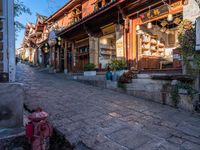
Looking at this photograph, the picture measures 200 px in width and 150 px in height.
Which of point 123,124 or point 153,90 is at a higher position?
point 153,90

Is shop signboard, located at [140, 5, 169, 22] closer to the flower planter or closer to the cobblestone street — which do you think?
the flower planter

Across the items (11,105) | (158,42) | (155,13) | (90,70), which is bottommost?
(11,105)

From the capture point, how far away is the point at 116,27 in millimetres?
10898

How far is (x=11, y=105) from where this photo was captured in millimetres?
3441

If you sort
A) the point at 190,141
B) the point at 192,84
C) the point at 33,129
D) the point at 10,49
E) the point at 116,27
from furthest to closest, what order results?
the point at 116,27, the point at 192,84, the point at 190,141, the point at 10,49, the point at 33,129

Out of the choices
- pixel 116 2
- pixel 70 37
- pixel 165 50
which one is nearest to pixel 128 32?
pixel 116 2

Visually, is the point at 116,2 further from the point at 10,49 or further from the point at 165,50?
the point at 10,49

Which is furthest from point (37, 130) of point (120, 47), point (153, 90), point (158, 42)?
point (158, 42)

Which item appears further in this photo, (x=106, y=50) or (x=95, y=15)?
(x=106, y=50)

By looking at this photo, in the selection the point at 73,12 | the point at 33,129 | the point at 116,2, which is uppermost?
the point at 73,12

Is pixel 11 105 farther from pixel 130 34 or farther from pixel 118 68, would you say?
pixel 130 34

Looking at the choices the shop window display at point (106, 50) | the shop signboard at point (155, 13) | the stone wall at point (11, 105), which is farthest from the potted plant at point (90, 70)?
the stone wall at point (11, 105)

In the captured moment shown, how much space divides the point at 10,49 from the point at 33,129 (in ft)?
4.89

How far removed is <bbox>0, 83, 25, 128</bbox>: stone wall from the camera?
3.39m
